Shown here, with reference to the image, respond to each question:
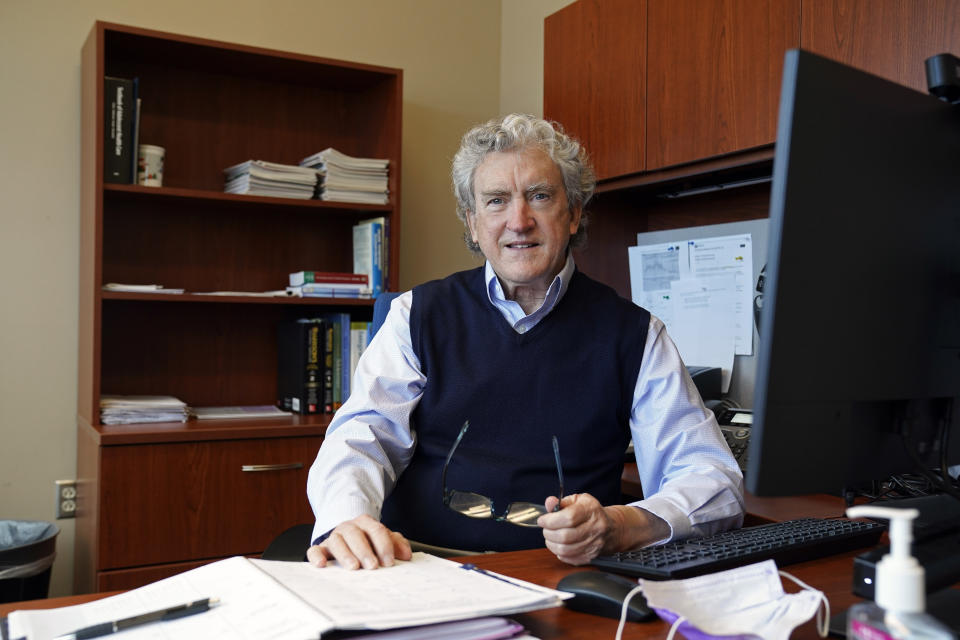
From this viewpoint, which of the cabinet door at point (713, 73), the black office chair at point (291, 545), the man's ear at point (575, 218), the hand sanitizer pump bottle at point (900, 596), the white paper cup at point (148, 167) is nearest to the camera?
the hand sanitizer pump bottle at point (900, 596)

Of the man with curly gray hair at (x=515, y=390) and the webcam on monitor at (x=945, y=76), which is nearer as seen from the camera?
the webcam on monitor at (x=945, y=76)

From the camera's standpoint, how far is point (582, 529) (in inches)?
41.8

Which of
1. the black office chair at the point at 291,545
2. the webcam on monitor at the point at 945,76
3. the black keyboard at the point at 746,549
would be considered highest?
the webcam on monitor at the point at 945,76

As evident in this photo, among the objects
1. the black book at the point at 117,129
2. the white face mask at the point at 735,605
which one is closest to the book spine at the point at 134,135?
the black book at the point at 117,129

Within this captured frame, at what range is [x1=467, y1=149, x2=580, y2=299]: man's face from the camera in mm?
1630

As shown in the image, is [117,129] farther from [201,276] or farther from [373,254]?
[373,254]

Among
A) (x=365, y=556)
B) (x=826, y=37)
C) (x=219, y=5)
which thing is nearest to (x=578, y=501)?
(x=365, y=556)

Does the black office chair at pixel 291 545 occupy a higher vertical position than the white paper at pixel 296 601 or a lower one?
lower

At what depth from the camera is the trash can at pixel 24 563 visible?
221cm

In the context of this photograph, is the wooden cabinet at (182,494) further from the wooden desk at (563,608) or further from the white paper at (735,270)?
the wooden desk at (563,608)

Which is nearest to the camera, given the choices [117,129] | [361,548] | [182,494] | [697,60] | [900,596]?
[900,596]

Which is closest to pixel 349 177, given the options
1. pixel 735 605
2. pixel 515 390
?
pixel 515 390

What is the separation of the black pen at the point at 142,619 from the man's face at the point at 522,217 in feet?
3.09

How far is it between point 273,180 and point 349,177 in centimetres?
25
